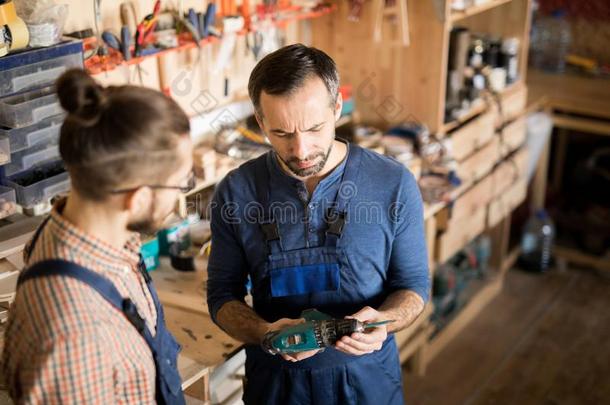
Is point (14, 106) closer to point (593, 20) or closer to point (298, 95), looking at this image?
point (298, 95)

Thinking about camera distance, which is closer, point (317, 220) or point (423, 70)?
point (317, 220)

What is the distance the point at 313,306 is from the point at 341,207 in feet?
0.80

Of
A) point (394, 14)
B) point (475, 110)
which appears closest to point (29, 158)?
point (394, 14)

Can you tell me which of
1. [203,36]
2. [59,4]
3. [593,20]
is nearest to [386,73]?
[203,36]

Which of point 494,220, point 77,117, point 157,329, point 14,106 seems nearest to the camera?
point 77,117

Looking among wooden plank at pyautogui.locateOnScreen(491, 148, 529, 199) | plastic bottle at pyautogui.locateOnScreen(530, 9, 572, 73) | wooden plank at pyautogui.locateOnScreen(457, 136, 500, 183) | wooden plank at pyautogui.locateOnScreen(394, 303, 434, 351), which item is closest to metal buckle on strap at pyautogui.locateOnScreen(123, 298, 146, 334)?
wooden plank at pyautogui.locateOnScreen(394, 303, 434, 351)

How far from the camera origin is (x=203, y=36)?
236 cm

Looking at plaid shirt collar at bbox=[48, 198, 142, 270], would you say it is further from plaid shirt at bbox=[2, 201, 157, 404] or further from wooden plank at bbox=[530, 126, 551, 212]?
wooden plank at bbox=[530, 126, 551, 212]

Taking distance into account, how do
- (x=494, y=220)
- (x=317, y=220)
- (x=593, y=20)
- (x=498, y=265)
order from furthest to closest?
(x=593, y=20), (x=498, y=265), (x=494, y=220), (x=317, y=220)

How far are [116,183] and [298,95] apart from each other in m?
0.54

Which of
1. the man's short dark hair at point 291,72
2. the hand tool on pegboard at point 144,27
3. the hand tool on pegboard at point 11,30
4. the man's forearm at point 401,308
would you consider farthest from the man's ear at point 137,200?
the hand tool on pegboard at point 144,27

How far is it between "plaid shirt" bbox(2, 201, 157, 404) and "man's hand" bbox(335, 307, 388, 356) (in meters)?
0.46

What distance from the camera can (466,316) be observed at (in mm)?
3588

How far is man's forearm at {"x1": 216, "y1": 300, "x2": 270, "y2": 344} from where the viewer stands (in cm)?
170
